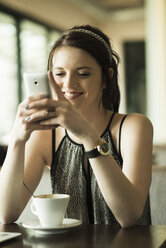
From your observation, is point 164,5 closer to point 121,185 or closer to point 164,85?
point 164,85

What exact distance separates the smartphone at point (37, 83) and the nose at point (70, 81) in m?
0.38

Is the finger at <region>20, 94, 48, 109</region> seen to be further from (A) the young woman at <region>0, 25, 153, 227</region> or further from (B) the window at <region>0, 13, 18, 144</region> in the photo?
(B) the window at <region>0, 13, 18, 144</region>

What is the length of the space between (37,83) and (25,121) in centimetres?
17

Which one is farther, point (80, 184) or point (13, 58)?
point (13, 58)

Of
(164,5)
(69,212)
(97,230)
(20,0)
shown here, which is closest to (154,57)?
(164,5)

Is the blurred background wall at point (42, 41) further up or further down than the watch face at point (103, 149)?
further up

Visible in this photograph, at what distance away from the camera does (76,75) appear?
5.75 ft

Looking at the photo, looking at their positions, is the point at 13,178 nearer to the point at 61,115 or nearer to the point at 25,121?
the point at 25,121

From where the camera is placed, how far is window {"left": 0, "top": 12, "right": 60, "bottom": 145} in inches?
263

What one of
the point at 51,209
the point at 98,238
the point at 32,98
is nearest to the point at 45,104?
the point at 32,98

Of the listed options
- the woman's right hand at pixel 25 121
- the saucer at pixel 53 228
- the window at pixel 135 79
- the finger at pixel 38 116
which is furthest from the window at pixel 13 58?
the saucer at pixel 53 228

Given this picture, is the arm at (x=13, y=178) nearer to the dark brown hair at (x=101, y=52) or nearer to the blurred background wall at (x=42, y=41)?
the dark brown hair at (x=101, y=52)

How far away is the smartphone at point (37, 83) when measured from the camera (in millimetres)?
1311

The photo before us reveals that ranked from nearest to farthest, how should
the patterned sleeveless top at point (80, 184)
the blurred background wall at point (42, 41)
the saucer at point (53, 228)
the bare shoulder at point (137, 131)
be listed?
the saucer at point (53, 228)
the bare shoulder at point (137, 131)
the patterned sleeveless top at point (80, 184)
the blurred background wall at point (42, 41)
